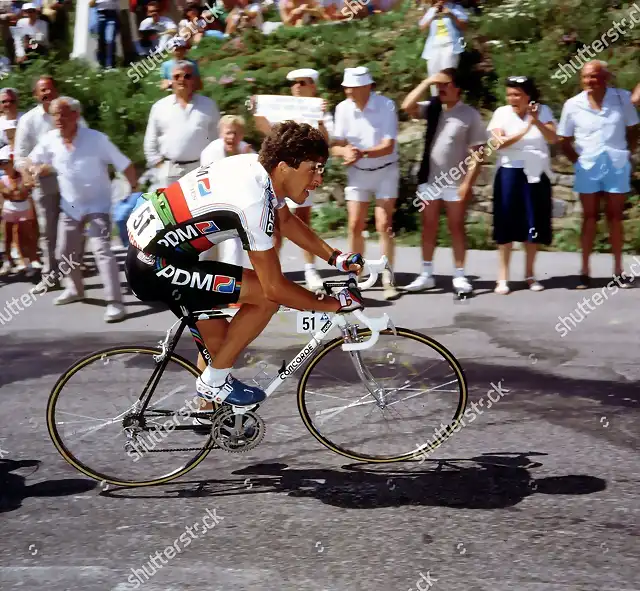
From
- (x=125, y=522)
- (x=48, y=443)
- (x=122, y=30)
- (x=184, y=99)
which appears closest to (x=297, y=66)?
(x=122, y=30)

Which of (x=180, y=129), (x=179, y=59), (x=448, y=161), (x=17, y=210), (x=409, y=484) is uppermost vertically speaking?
(x=179, y=59)

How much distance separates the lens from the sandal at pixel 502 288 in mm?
9508

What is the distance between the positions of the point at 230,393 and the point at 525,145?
505 cm

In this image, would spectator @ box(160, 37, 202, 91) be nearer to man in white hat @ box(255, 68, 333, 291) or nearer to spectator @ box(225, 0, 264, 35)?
man in white hat @ box(255, 68, 333, 291)

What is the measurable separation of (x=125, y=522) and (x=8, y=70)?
1243 cm

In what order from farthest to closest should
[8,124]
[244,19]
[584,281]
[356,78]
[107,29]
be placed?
[107,29]
[244,19]
[8,124]
[584,281]
[356,78]

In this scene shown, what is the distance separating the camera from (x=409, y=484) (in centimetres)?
548

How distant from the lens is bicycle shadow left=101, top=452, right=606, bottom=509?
17.3ft

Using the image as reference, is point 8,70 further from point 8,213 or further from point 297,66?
point 8,213

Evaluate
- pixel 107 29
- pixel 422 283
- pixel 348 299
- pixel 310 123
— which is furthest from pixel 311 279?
pixel 107 29

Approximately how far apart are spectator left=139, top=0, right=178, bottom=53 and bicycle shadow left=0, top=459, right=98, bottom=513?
1055cm

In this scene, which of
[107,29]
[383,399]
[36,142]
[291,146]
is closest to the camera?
[291,146]

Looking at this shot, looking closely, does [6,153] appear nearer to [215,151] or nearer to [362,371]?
[215,151]

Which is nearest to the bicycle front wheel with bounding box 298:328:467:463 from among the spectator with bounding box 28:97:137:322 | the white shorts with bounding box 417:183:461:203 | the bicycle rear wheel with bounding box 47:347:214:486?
the bicycle rear wheel with bounding box 47:347:214:486
